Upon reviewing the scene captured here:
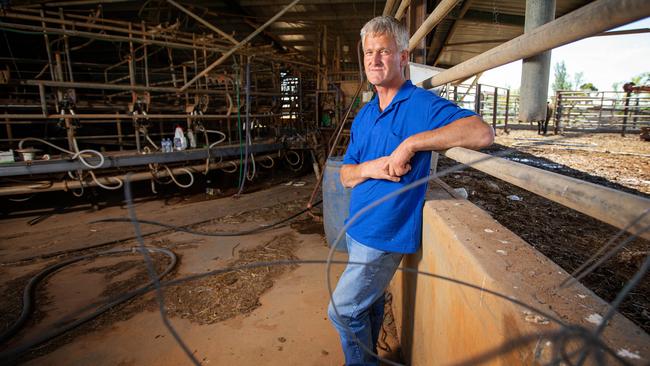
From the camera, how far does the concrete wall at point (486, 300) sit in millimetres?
830

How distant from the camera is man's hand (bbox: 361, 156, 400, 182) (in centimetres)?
150

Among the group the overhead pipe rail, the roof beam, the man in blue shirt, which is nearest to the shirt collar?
the man in blue shirt

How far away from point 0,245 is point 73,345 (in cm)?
292

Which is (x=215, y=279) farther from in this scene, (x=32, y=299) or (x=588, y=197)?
(x=588, y=197)

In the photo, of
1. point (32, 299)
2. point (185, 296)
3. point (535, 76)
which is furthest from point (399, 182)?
point (32, 299)

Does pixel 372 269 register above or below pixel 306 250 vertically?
above

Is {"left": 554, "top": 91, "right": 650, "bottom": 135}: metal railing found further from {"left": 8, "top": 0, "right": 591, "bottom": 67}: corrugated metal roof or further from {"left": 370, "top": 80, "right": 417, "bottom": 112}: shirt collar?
{"left": 370, "top": 80, "right": 417, "bottom": 112}: shirt collar

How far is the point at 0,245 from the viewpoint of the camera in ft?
13.7

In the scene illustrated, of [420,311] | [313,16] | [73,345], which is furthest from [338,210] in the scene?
[313,16]

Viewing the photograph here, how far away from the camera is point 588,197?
0.75 meters

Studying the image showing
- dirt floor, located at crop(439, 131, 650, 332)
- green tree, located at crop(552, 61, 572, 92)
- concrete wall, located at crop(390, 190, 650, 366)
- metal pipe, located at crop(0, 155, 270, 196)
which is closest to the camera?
concrete wall, located at crop(390, 190, 650, 366)

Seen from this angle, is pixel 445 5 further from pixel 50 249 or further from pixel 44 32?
pixel 44 32

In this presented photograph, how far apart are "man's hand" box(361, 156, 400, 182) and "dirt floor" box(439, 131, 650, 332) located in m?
1.71

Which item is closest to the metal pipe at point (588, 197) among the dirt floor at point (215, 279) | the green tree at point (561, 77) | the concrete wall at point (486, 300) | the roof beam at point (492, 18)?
the concrete wall at point (486, 300)
